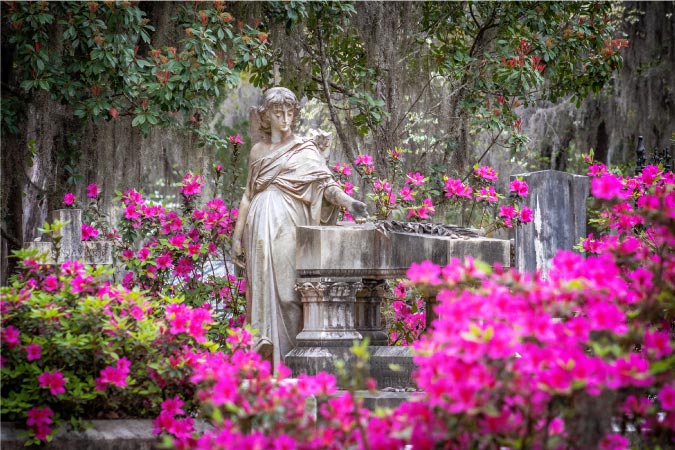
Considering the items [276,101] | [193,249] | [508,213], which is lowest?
[193,249]

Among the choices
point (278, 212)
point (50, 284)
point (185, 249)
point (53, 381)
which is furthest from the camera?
point (185, 249)

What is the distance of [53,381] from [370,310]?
2992 mm

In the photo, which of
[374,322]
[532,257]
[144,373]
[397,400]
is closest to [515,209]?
[532,257]

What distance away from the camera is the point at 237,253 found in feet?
25.4

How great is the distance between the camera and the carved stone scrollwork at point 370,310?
7.48 m

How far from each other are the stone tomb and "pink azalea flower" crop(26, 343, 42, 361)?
202 cm

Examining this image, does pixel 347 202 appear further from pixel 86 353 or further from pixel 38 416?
pixel 38 416

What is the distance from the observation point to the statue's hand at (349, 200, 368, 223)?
7152mm

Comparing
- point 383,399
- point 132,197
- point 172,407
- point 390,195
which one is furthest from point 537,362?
point 132,197

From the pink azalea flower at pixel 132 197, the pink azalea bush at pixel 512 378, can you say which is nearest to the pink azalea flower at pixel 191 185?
the pink azalea flower at pixel 132 197

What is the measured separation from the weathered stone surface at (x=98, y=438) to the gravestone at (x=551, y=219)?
3.53 m

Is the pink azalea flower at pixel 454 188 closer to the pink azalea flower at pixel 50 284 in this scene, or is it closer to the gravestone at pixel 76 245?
the gravestone at pixel 76 245

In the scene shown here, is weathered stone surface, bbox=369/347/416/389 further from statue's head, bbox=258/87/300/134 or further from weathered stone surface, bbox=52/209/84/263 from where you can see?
weathered stone surface, bbox=52/209/84/263

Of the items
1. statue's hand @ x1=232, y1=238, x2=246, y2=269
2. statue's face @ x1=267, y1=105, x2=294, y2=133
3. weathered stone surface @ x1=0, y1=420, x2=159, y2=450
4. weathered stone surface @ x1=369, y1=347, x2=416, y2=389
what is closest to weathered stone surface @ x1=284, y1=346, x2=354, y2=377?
weathered stone surface @ x1=369, y1=347, x2=416, y2=389
